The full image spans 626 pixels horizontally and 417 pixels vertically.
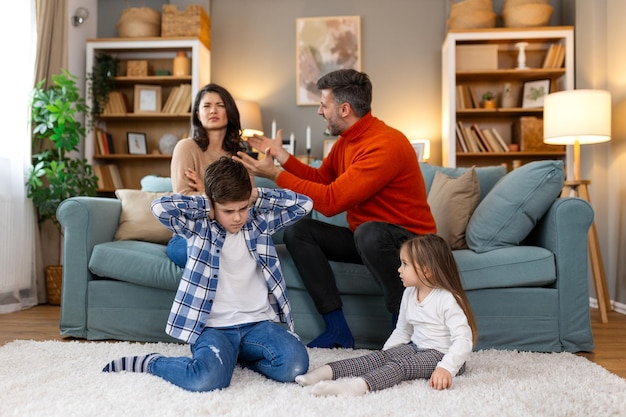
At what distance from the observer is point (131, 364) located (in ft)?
6.27

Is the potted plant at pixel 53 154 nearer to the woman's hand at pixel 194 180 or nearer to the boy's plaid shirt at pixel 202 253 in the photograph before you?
the woman's hand at pixel 194 180

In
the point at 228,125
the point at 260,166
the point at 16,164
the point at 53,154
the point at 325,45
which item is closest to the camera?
the point at 260,166

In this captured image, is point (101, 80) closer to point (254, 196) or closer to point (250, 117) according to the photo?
point (250, 117)

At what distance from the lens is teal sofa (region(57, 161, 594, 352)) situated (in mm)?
2426

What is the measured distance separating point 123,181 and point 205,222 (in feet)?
11.9

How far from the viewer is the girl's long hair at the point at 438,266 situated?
1.90m

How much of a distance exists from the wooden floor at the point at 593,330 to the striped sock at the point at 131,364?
86 centimetres

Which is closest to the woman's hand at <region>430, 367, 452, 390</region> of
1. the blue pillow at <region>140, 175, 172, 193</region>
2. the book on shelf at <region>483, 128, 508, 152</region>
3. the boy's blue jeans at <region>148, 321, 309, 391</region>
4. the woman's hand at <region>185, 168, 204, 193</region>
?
the boy's blue jeans at <region>148, 321, 309, 391</region>

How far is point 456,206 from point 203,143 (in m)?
1.20

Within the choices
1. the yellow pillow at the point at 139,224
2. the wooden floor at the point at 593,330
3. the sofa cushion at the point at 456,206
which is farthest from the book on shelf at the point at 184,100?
the sofa cushion at the point at 456,206

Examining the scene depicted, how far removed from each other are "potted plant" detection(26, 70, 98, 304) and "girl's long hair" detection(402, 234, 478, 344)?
270 centimetres

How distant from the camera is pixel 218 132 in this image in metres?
2.63

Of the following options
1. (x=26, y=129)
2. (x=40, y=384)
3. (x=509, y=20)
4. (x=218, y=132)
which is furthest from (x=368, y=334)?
(x=509, y=20)

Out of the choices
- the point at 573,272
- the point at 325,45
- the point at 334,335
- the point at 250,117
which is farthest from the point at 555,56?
the point at 334,335
